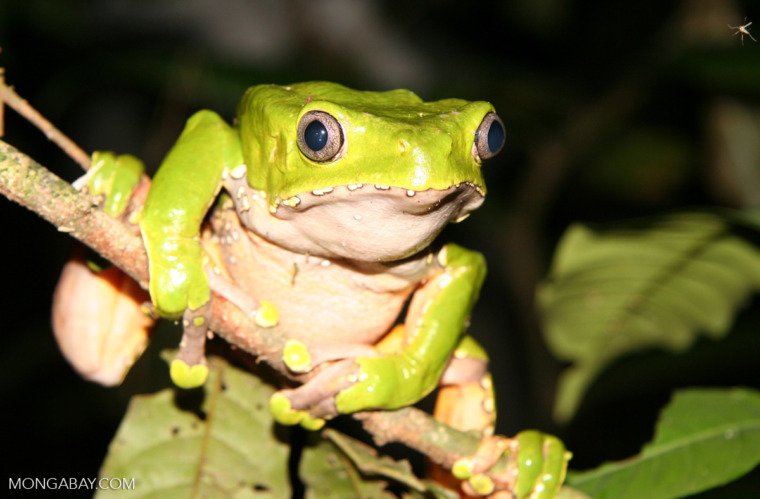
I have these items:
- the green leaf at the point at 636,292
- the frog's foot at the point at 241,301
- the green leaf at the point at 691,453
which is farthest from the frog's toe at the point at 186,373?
the green leaf at the point at 636,292

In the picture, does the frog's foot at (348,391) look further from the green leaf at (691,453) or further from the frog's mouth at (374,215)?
the green leaf at (691,453)

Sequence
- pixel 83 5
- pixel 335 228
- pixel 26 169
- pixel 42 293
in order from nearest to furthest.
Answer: pixel 26 169
pixel 335 228
pixel 42 293
pixel 83 5

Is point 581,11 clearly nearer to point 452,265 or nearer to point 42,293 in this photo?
point 452,265

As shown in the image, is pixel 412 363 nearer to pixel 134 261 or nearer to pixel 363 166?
pixel 363 166

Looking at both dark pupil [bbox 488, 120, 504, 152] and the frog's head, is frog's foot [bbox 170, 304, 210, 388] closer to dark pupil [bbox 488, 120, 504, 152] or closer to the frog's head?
the frog's head

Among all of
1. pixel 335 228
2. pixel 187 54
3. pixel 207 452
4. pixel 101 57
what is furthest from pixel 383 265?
pixel 101 57

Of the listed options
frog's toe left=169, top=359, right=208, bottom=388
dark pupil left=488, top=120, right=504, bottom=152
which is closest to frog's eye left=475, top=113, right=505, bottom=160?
dark pupil left=488, top=120, right=504, bottom=152
